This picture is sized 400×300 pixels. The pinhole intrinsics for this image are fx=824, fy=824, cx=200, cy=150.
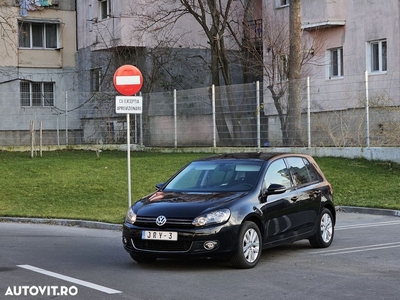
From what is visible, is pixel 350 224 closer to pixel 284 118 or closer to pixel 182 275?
pixel 182 275

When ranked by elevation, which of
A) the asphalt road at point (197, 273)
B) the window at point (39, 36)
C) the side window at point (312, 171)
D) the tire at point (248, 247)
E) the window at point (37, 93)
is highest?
the window at point (39, 36)

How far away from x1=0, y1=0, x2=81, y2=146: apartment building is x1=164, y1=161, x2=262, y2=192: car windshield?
27.4 meters

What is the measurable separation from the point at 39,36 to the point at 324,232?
33211 mm

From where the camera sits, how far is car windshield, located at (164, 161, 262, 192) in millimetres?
11398

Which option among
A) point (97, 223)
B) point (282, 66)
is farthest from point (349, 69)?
point (97, 223)

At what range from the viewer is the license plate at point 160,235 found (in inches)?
408

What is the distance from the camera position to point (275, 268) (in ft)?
34.8

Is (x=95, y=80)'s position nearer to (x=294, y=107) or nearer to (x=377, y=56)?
(x=377, y=56)

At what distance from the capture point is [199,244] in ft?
33.7

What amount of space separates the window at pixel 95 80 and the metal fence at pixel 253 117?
319 cm

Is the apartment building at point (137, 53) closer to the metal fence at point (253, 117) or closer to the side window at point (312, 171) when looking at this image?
the metal fence at point (253, 117)

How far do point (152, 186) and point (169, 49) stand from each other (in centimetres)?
1808

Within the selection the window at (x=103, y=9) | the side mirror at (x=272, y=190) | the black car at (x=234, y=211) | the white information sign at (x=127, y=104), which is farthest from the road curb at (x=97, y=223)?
the window at (x=103, y=9)

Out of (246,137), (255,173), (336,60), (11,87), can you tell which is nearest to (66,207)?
(255,173)
